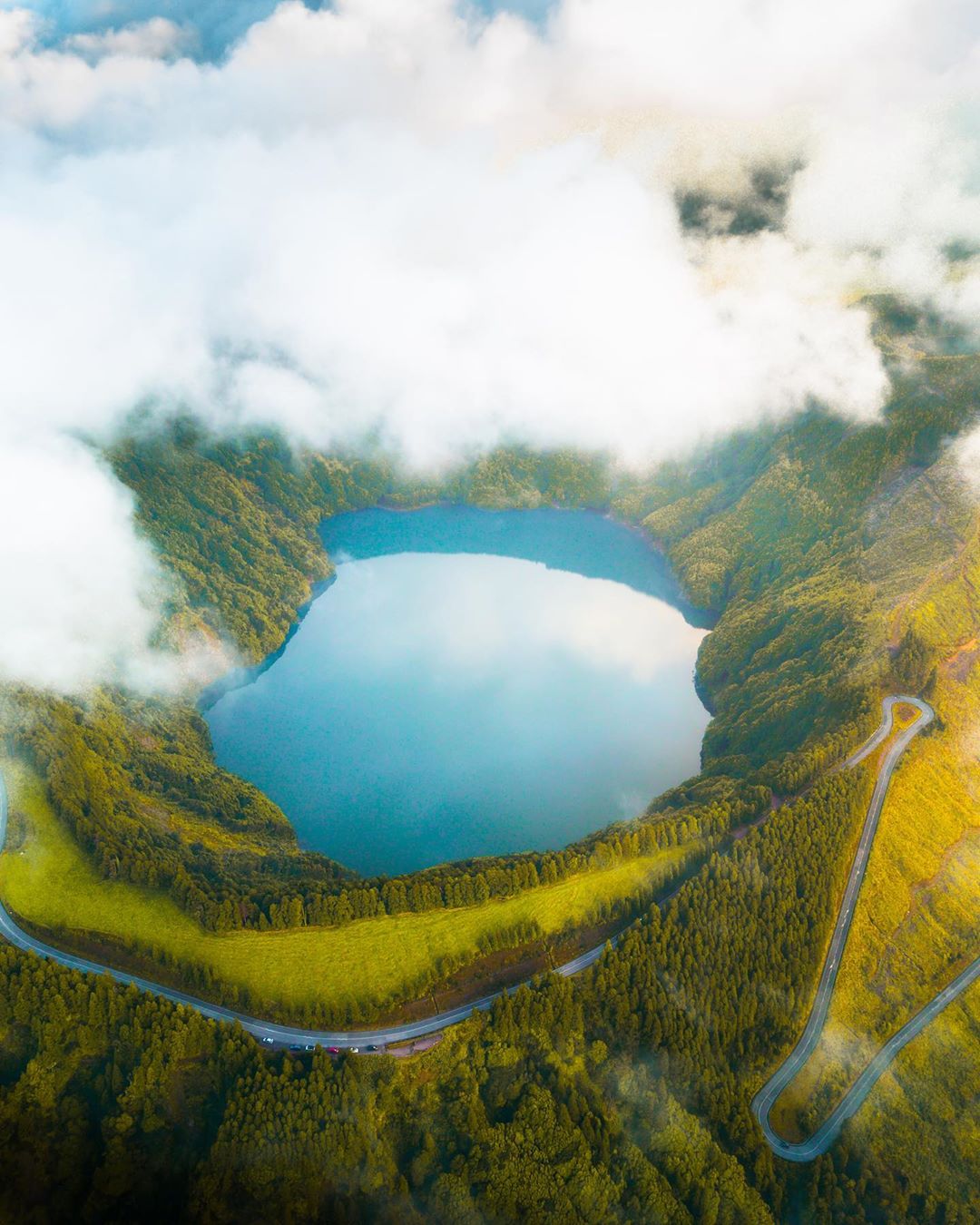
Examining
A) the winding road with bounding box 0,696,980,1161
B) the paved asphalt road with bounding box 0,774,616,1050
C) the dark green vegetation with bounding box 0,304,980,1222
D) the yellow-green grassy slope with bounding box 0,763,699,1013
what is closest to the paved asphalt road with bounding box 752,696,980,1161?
the winding road with bounding box 0,696,980,1161

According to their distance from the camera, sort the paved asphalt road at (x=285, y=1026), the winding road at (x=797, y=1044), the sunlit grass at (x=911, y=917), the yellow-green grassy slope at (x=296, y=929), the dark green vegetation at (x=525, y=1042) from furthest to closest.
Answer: the yellow-green grassy slope at (x=296, y=929) → the sunlit grass at (x=911, y=917) → the paved asphalt road at (x=285, y=1026) → the winding road at (x=797, y=1044) → the dark green vegetation at (x=525, y=1042)

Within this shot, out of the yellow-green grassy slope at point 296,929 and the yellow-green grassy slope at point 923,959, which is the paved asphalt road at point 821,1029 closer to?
the yellow-green grassy slope at point 923,959

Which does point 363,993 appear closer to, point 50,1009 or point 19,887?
point 50,1009

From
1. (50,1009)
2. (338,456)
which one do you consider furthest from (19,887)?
(338,456)

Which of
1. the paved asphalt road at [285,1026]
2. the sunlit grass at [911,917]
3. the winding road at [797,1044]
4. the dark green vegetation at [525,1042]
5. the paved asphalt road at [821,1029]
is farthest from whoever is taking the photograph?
the sunlit grass at [911,917]

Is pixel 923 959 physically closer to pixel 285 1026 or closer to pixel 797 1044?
pixel 797 1044

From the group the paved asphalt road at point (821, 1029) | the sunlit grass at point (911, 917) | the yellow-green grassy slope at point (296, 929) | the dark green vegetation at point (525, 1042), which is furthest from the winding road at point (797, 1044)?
the yellow-green grassy slope at point (296, 929)

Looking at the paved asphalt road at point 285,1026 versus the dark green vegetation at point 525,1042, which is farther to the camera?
the paved asphalt road at point 285,1026

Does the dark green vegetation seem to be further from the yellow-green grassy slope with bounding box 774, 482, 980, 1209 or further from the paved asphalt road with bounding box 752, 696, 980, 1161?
the paved asphalt road with bounding box 752, 696, 980, 1161
